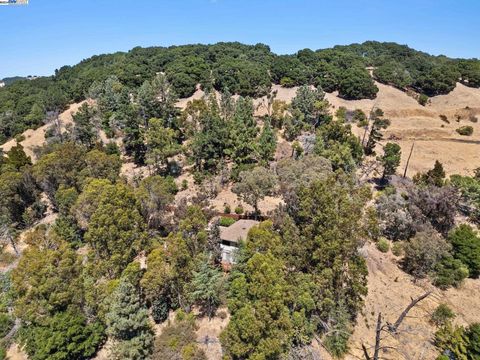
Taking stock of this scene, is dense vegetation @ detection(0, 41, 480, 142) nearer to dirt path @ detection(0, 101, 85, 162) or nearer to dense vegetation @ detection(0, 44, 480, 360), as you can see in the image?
dirt path @ detection(0, 101, 85, 162)

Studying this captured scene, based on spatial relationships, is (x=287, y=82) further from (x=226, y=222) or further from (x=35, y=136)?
(x=35, y=136)

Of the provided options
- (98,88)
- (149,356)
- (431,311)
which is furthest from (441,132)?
(98,88)

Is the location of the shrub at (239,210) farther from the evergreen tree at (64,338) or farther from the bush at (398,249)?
the evergreen tree at (64,338)

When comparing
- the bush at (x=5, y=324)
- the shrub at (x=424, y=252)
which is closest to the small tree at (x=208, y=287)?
the bush at (x=5, y=324)

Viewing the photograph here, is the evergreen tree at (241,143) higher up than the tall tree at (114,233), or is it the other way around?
the evergreen tree at (241,143)

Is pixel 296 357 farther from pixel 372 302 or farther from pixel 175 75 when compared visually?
pixel 175 75
